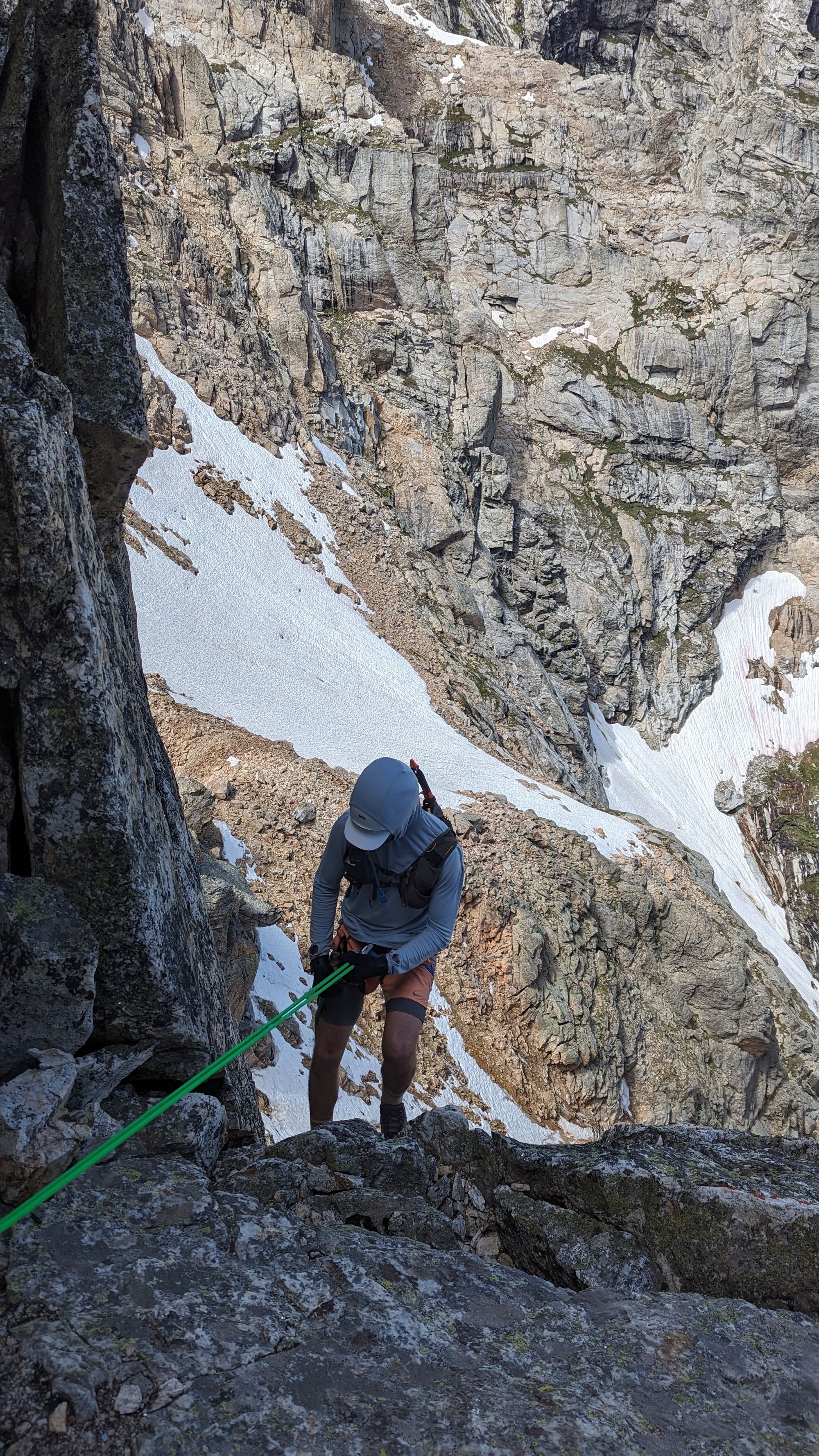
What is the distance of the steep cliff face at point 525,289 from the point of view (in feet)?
142

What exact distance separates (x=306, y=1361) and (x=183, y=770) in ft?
56.6

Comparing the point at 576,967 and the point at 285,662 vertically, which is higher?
the point at 285,662

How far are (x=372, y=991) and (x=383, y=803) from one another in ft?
5.40

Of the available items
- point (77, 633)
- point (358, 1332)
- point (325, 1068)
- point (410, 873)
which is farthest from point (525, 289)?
point (358, 1332)

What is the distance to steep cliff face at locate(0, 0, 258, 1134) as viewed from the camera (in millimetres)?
4562

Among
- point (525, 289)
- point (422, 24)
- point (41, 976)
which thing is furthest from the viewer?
point (422, 24)

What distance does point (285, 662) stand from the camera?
27.6m

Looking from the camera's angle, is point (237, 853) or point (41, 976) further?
point (237, 853)

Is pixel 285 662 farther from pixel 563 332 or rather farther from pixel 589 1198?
pixel 563 332

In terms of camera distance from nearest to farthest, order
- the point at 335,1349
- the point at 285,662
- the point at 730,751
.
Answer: the point at 335,1349
the point at 285,662
the point at 730,751

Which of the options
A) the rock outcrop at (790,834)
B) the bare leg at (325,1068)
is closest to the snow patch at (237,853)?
the bare leg at (325,1068)

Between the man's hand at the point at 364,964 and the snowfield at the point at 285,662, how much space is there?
5.42 m

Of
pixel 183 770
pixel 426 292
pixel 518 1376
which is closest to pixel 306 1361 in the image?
pixel 518 1376

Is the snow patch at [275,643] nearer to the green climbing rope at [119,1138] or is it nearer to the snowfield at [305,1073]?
the snowfield at [305,1073]
